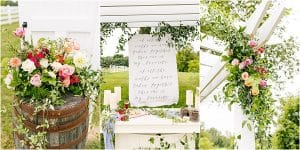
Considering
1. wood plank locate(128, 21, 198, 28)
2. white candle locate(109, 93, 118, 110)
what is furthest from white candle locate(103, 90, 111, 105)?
wood plank locate(128, 21, 198, 28)

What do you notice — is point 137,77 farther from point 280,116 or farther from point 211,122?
point 280,116

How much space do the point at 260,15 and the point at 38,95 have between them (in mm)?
1708

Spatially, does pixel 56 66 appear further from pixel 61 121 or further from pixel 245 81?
pixel 245 81

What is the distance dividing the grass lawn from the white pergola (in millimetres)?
217

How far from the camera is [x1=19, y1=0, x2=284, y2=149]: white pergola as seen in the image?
4105mm

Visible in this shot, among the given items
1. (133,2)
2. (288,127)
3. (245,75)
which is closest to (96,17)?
(133,2)

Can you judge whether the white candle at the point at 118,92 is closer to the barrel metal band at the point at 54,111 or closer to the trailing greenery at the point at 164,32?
the trailing greenery at the point at 164,32

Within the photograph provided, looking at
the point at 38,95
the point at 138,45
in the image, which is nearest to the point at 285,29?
the point at 138,45

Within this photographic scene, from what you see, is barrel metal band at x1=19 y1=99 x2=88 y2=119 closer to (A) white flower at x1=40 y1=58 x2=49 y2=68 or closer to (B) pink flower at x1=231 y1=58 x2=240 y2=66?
(A) white flower at x1=40 y1=58 x2=49 y2=68

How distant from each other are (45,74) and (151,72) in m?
1.50

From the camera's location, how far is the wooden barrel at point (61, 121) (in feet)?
10.7

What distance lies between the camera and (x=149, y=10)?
4312 mm

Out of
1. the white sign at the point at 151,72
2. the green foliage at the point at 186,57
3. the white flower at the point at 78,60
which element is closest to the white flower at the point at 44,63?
the white flower at the point at 78,60

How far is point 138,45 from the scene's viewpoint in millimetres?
4547
